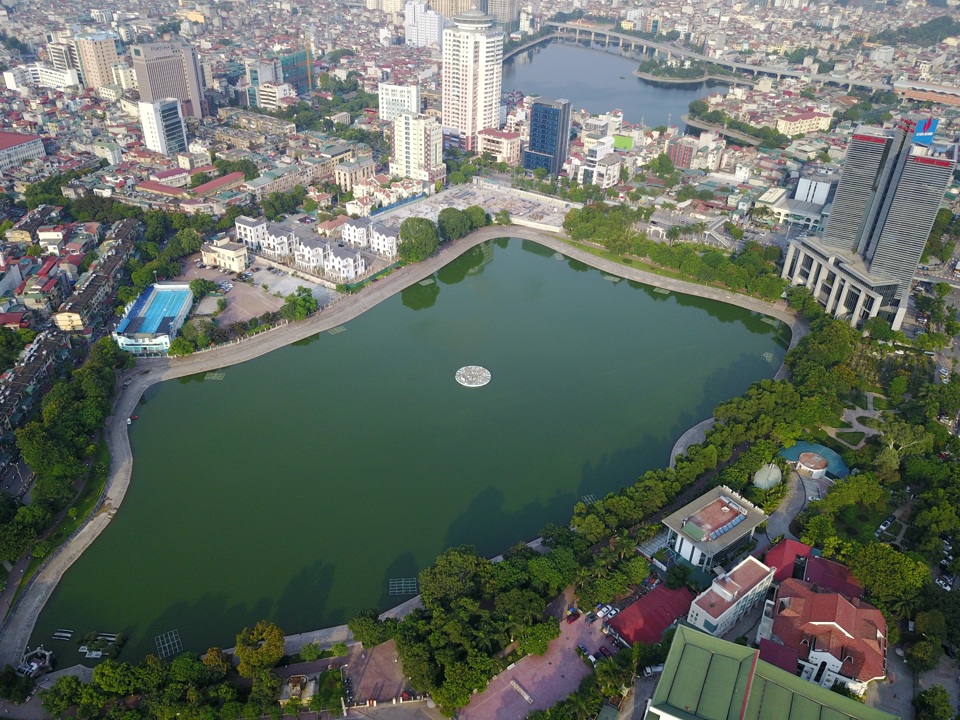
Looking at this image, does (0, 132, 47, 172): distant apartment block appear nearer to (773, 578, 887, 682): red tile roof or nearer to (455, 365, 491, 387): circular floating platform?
(455, 365, 491, 387): circular floating platform

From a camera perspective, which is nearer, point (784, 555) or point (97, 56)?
point (784, 555)

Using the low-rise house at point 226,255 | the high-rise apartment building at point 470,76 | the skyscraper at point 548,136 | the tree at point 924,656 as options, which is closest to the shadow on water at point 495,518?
the tree at point 924,656

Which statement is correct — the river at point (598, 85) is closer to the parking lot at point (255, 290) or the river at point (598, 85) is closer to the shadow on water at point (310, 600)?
the parking lot at point (255, 290)

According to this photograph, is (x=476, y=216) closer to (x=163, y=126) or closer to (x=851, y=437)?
(x=851, y=437)

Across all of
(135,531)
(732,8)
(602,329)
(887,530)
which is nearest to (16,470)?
(135,531)

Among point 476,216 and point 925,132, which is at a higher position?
point 925,132

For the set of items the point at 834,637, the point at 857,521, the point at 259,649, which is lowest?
the point at 857,521

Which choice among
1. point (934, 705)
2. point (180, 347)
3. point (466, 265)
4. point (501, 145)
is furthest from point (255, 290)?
point (934, 705)
